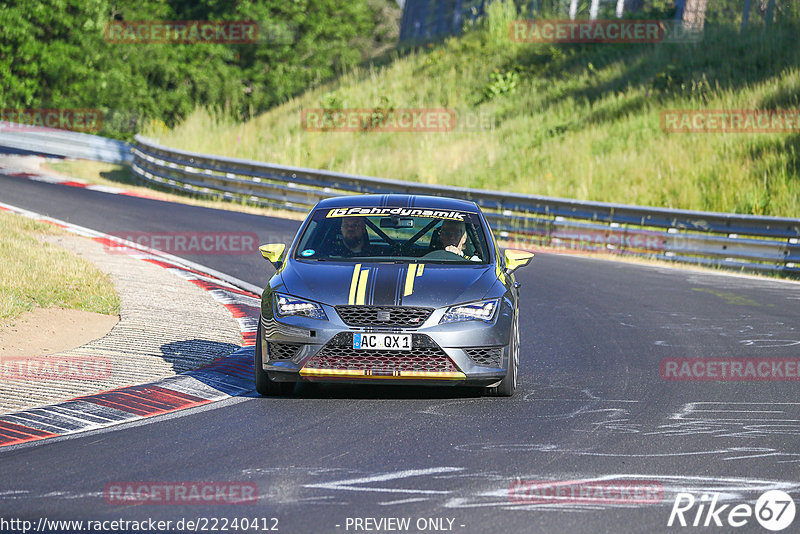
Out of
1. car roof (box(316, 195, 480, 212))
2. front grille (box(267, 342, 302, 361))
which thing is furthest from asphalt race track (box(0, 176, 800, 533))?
car roof (box(316, 195, 480, 212))

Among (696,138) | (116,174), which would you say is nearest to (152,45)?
(116,174)

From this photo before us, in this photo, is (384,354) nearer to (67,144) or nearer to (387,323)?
(387,323)

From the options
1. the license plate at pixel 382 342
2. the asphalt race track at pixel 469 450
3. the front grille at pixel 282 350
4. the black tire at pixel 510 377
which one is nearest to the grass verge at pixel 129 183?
the asphalt race track at pixel 469 450

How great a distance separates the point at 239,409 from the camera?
26.5 ft

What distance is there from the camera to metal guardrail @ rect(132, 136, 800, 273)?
18672mm

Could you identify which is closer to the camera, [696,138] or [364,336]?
[364,336]

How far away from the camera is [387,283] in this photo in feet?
27.1

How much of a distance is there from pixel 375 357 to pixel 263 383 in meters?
0.97

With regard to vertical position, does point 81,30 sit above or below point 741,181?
above

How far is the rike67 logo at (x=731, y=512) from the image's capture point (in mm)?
5516

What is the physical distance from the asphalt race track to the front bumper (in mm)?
245

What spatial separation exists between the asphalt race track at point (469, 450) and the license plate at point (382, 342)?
0.46m

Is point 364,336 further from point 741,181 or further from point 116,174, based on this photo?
point 116,174

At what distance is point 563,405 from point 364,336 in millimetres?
1632
